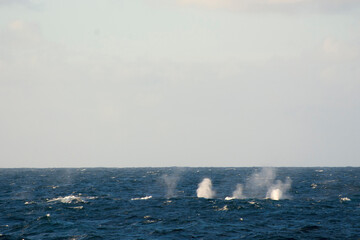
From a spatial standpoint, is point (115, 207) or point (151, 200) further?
point (151, 200)

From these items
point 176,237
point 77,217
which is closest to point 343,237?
point 176,237

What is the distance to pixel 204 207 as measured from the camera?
66438mm

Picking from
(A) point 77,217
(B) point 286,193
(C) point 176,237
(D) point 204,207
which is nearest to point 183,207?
(D) point 204,207

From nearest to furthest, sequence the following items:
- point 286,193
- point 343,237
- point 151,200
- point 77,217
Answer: point 343,237, point 77,217, point 151,200, point 286,193

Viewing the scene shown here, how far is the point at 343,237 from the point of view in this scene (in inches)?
1863

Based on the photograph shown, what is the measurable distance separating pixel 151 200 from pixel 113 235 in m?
25.6

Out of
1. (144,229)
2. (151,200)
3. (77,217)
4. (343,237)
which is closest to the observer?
(343,237)

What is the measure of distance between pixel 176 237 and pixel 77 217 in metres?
17.0

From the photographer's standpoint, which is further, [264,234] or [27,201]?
[27,201]

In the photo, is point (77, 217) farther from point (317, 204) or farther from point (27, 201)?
point (317, 204)

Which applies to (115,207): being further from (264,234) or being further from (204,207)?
(264,234)

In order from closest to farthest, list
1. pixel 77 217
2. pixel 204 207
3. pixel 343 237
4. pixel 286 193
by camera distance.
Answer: pixel 343 237
pixel 77 217
pixel 204 207
pixel 286 193

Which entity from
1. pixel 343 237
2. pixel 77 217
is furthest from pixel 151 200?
pixel 343 237

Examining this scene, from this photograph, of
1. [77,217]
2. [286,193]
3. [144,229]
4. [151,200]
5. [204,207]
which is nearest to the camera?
[144,229]
